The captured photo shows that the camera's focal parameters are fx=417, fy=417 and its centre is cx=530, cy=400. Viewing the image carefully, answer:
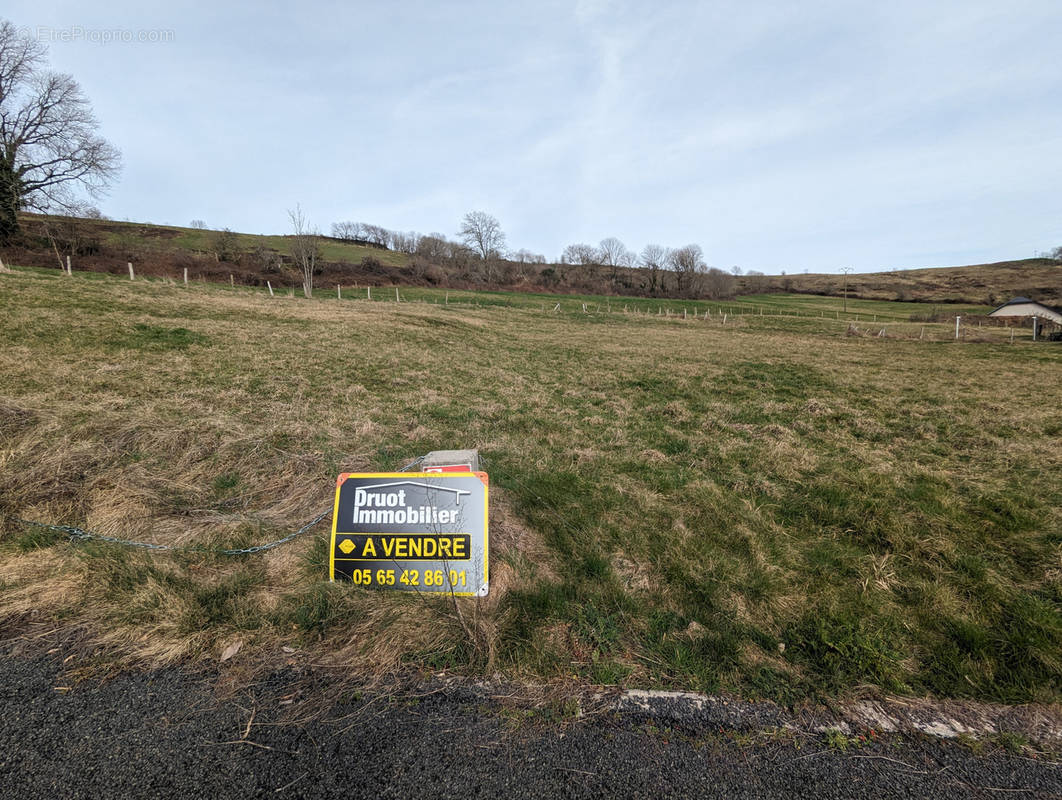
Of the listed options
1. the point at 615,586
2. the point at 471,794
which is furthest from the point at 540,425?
the point at 471,794

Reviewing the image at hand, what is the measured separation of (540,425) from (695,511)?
11.7 feet

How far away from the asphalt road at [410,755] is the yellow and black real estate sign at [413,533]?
0.88 metres

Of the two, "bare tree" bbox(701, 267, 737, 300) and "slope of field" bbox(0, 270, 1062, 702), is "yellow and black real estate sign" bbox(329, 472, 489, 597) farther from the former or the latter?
"bare tree" bbox(701, 267, 737, 300)

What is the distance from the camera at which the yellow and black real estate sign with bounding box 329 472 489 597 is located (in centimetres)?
313

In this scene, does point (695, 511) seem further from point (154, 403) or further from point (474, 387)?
point (154, 403)

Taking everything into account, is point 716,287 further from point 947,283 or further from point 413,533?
point 413,533

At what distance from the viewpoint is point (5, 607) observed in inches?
110

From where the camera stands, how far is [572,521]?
4309 millimetres

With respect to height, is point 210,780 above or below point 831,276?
below

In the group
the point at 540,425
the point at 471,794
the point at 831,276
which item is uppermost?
the point at 831,276

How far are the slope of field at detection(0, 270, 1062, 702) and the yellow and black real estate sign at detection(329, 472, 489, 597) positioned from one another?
16 cm

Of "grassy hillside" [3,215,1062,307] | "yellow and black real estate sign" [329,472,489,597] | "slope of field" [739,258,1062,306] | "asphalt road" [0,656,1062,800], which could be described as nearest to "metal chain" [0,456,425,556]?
A: "yellow and black real estate sign" [329,472,489,597]

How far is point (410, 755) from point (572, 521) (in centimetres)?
256

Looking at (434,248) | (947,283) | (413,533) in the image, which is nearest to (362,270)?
(434,248)
